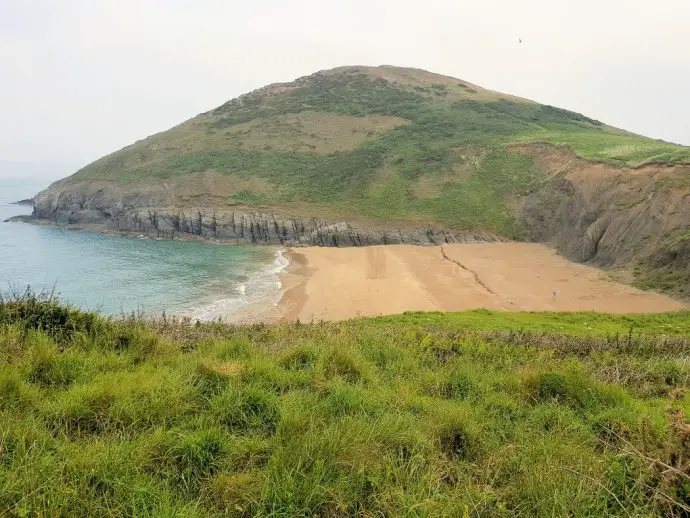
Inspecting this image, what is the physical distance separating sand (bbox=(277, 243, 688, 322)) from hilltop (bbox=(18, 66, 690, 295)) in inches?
107

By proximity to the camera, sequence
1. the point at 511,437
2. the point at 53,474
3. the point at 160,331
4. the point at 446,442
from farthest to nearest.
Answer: the point at 160,331 → the point at 511,437 → the point at 446,442 → the point at 53,474

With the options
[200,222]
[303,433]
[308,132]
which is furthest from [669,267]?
[308,132]

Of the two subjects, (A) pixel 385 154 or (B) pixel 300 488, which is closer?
(B) pixel 300 488

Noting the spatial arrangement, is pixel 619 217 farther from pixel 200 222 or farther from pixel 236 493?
pixel 200 222

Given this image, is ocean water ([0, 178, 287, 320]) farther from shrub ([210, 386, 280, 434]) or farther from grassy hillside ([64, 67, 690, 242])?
shrub ([210, 386, 280, 434])

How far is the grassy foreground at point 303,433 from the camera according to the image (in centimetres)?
334

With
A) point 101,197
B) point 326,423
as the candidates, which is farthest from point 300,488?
point 101,197

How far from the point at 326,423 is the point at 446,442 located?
1.30m

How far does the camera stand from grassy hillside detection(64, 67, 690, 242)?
166ft

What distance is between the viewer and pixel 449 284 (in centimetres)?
3062

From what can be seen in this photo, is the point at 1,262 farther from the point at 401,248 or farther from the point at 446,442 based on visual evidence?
the point at 446,442

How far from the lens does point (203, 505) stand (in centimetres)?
338

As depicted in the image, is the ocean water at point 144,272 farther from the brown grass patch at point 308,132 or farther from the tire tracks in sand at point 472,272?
the brown grass patch at point 308,132

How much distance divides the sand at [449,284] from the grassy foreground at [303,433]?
13.6 metres
